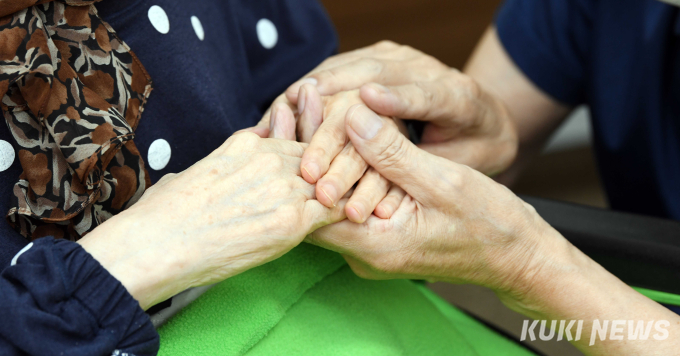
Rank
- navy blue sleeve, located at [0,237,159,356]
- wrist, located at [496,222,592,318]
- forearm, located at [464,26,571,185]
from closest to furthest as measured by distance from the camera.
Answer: navy blue sleeve, located at [0,237,159,356]
wrist, located at [496,222,592,318]
forearm, located at [464,26,571,185]

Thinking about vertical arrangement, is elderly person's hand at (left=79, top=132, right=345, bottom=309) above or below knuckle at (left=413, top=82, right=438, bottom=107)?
below

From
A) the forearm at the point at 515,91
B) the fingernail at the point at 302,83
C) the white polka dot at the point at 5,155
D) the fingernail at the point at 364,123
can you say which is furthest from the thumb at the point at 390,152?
the forearm at the point at 515,91

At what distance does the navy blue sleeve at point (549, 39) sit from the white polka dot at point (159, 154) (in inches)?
30.5

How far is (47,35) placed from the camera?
1.58ft

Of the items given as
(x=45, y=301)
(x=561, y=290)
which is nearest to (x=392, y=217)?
(x=561, y=290)

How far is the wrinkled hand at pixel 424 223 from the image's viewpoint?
22.8 inches

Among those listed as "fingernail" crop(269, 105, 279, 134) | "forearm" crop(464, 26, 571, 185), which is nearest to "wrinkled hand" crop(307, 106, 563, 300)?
"fingernail" crop(269, 105, 279, 134)

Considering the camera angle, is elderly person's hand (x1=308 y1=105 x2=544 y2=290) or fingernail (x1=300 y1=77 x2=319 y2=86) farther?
fingernail (x1=300 y1=77 x2=319 y2=86)

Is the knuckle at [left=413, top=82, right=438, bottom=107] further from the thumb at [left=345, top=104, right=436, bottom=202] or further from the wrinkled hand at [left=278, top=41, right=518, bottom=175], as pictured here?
the thumb at [left=345, top=104, right=436, bottom=202]

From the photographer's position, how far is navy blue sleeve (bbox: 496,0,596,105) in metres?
1.08

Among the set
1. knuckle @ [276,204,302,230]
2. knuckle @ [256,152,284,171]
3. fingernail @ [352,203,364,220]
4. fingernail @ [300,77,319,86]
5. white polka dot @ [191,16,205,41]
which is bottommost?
fingernail @ [352,203,364,220]

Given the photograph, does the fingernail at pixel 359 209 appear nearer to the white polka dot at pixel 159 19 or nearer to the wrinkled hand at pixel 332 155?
the wrinkled hand at pixel 332 155

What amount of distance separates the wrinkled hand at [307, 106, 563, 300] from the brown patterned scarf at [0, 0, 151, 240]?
0.22 metres

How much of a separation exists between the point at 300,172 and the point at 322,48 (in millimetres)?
337
